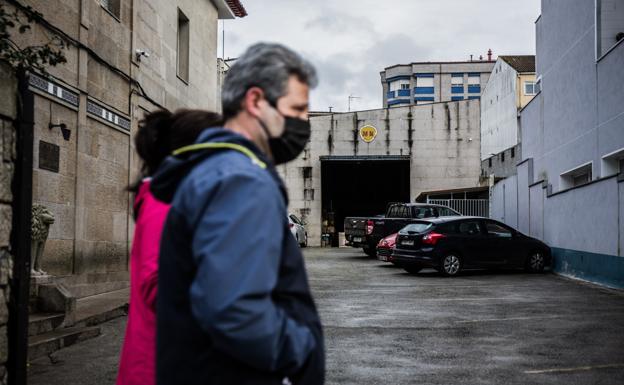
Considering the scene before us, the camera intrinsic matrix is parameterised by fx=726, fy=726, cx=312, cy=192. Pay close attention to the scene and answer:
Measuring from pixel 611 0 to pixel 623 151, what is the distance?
3535mm

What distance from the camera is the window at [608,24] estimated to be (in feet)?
51.3

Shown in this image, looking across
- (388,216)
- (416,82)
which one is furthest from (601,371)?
(416,82)

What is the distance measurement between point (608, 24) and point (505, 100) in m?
26.1

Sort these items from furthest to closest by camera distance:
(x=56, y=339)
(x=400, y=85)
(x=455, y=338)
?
(x=400, y=85)
(x=455, y=338)
(x=56, y=339)

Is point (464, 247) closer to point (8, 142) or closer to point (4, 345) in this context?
point (4, 345)

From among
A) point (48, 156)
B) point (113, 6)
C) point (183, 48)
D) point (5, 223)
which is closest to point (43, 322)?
point (48, 156)

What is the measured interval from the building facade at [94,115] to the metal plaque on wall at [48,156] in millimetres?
14

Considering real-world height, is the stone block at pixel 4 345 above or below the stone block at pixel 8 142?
below

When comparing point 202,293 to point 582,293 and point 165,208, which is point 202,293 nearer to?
point 165,208

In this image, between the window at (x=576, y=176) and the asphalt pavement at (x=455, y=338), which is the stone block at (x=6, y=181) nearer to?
the asphalt pavement at (x=455, y=338)

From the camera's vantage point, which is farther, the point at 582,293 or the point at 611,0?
the point at 611,0

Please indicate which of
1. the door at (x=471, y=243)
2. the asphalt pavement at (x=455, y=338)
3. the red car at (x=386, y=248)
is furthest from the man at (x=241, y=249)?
the red car at (x=386, y=248)

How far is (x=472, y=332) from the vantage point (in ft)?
29.8

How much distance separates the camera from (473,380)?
637 centimetres
